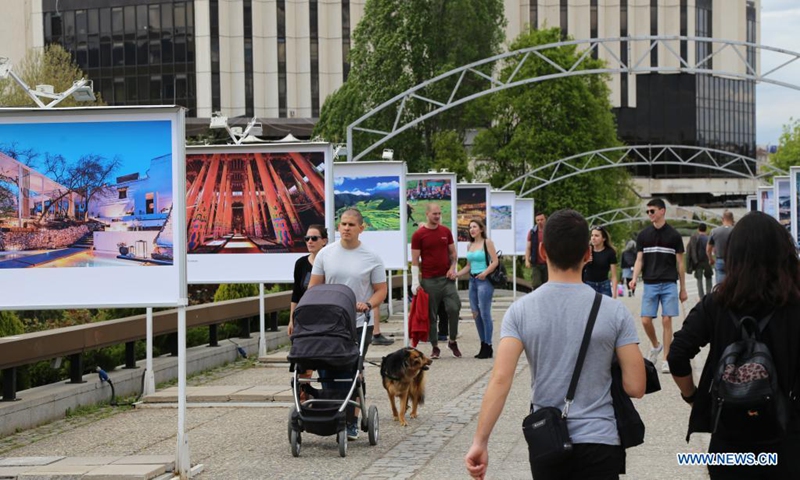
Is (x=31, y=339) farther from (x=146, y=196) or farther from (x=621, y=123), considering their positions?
(x=621, y=123)

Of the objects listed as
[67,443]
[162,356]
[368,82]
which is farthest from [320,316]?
[368,82]

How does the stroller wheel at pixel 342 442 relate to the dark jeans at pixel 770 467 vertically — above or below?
below

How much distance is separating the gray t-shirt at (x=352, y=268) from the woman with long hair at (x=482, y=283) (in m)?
7.10

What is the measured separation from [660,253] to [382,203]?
18.9 feet

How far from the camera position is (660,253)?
50.2 ft

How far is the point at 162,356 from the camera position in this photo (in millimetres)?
16266

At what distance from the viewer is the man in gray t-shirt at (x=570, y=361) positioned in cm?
509

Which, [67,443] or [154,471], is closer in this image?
[154,471]

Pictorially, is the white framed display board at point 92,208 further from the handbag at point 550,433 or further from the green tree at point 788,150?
the green tree at point 788,150

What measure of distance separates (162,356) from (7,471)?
702 cm

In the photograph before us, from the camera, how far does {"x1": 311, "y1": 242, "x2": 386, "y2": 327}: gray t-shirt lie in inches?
446

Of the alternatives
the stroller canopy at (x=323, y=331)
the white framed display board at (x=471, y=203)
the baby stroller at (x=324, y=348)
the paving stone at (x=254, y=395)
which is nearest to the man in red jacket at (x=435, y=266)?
the paving stone at (x=254, y=395)

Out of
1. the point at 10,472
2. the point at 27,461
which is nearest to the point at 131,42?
the point at 27,461

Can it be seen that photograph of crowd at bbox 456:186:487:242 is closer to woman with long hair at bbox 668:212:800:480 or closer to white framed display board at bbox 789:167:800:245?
white framed display board at bbox 789:167:800:245
